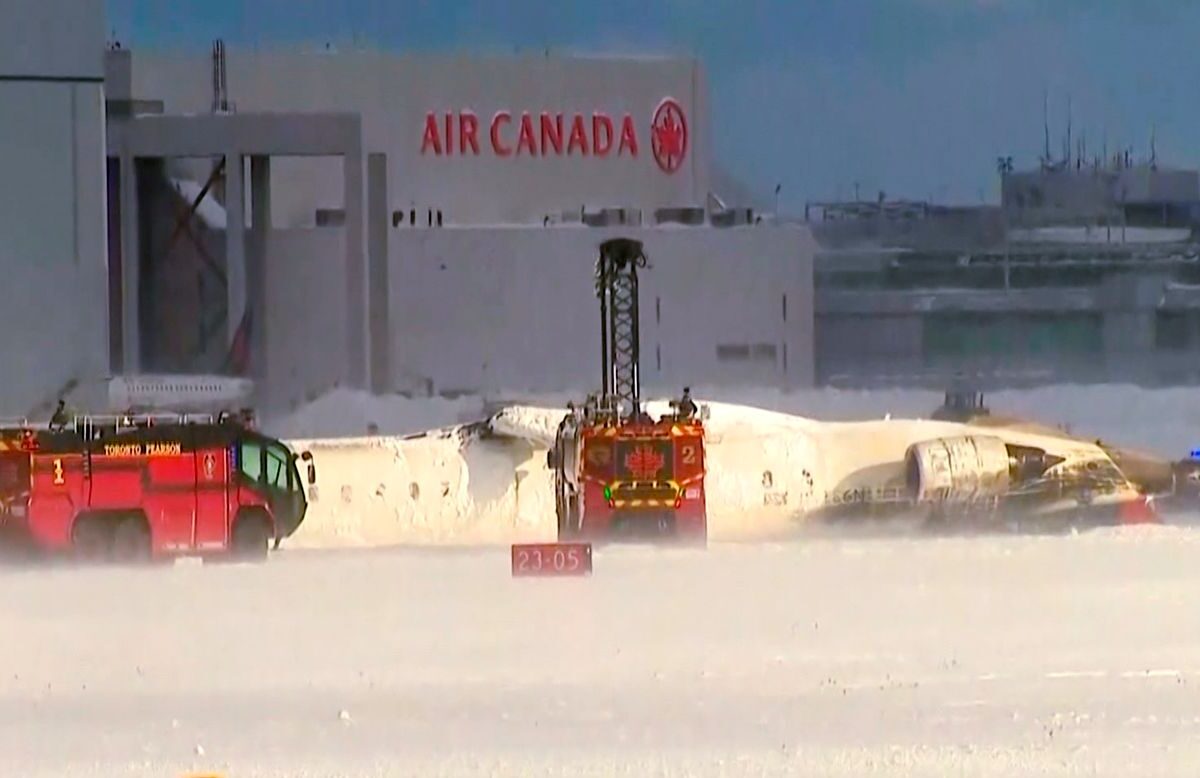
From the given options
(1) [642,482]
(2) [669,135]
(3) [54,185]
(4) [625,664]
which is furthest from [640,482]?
(2) [669,135]

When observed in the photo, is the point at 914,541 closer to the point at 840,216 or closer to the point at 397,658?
Answer: the point at 397,658

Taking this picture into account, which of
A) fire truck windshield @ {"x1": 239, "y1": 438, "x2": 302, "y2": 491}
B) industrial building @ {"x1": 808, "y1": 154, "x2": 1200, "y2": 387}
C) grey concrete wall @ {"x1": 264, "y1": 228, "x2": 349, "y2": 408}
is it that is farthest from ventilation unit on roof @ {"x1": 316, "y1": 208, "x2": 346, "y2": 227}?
fire truck windshield @ {"x1": 239, "y1": 438, "x2": 302, "y2": 491}

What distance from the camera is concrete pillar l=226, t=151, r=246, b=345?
160ft

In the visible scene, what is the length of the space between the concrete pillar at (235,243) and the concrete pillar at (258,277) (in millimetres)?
423

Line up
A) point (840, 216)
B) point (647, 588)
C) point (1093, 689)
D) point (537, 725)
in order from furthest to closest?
point (840, 216), point (647, 588), point (1093, 689), point (537, 725)

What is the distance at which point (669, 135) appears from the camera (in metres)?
57.1

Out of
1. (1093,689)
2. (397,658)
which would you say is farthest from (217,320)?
→ (1093,689)

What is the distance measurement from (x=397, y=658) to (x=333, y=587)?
4916 millimetres

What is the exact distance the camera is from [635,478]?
90.4ft

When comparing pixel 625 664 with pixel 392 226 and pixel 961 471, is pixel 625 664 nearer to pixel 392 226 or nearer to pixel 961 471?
pixel 961 471

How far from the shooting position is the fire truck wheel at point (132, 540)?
2548cm

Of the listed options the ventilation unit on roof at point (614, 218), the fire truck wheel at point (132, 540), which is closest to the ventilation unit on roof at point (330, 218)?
the ventilation unit on roof at point (614, 218)

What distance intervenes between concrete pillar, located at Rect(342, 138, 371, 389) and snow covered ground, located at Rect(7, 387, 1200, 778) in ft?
72.9

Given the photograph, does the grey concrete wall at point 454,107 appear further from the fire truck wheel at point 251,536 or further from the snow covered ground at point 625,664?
the snow covered ground at point 625,664
